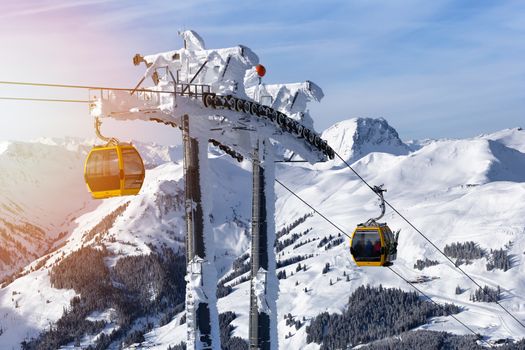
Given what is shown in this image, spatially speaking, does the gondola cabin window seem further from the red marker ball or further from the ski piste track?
the red marker ball

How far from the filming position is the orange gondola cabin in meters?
30.6

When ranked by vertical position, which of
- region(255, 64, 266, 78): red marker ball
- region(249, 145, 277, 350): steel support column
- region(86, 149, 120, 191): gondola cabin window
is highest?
region(255, 64, 266, 78): red marker ball

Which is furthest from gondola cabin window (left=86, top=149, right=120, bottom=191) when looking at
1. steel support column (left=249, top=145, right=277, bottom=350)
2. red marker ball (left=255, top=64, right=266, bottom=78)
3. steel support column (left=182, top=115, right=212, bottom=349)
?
red marker ball (left=255, top=64, right=266, bottom=78)

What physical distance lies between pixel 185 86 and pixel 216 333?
419 inches

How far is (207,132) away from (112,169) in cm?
541

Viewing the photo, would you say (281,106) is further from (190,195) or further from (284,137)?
(190,195)

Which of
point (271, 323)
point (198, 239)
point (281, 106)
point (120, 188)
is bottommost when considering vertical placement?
point (271, 323)

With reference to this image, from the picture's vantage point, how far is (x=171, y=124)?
36.7 meters

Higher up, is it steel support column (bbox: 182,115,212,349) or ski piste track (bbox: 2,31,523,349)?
ski piste track (bbox: 2,31,523,349)

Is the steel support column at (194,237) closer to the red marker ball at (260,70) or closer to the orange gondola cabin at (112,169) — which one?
the orange gondola cabin at (112,169)

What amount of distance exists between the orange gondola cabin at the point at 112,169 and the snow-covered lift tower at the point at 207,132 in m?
1.56

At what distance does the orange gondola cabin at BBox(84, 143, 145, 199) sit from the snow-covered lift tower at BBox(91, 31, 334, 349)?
1555 mm

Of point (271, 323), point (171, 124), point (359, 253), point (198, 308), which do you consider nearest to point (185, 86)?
point (171, 124)

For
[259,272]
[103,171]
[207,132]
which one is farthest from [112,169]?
[259,272]
